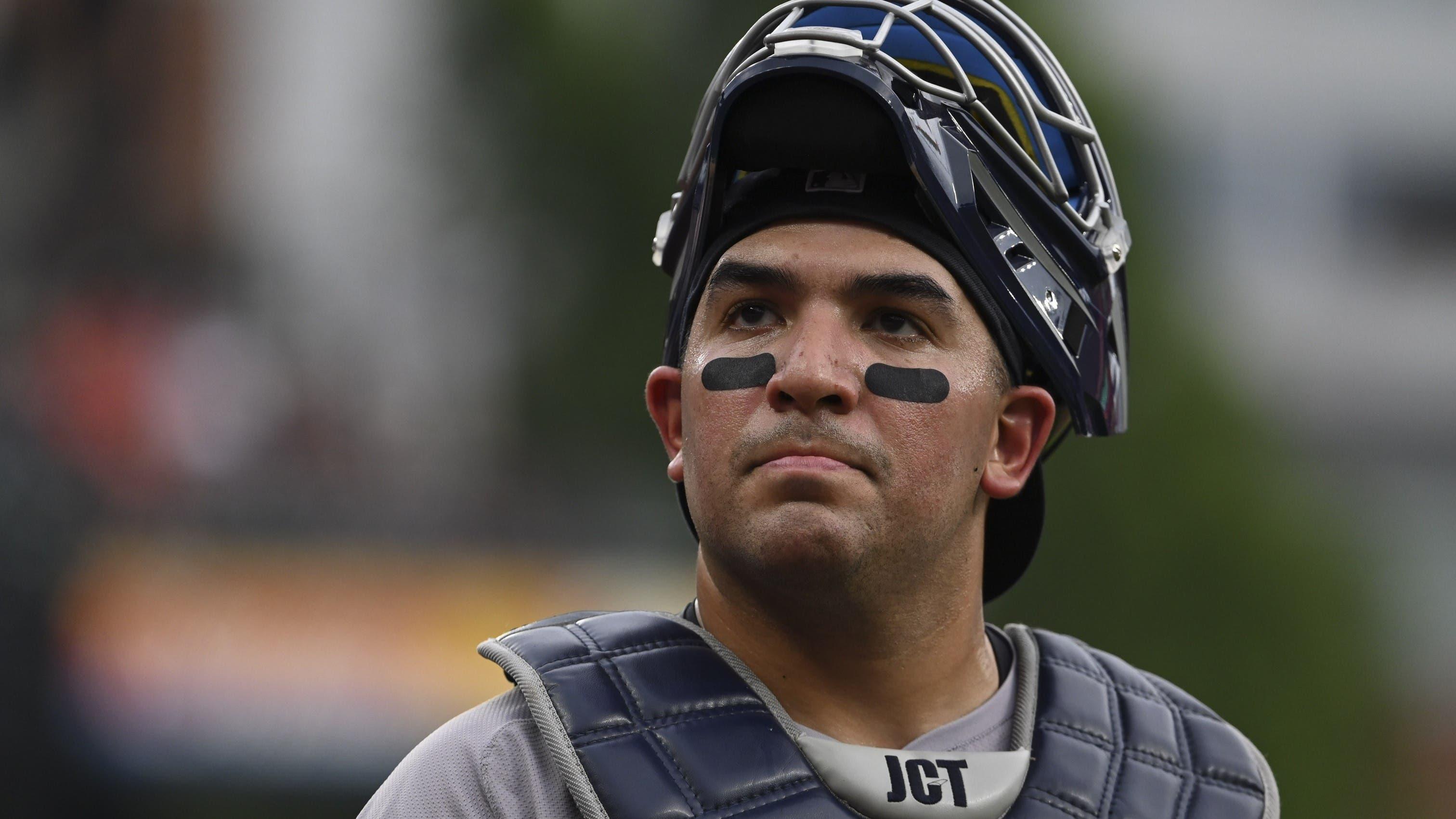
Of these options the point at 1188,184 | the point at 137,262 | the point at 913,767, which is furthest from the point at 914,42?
the point at 137,262

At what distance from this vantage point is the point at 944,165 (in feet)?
8.50

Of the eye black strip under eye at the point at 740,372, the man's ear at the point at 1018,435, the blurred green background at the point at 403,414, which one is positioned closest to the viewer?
the eye black strip under eye at the point at 740,372

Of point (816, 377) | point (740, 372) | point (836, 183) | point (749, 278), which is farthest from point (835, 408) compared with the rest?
point (836, 183)

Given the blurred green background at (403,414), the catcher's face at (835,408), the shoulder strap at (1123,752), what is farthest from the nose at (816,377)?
the blurred green background at (403,414)

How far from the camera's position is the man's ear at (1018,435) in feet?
8.98

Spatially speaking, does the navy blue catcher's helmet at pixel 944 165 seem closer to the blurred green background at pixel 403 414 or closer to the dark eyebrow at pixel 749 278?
the dark eyebrow at pixel 749 278

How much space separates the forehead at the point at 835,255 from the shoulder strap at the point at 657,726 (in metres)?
0.66

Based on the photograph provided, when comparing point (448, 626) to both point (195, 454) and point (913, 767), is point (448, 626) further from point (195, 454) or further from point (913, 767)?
point (913, 767)

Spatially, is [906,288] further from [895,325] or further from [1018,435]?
[1018,435]

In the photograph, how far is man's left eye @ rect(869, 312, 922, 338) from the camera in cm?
258

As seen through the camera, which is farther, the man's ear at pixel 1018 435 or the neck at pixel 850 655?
the man's ear at pixel 1018 435

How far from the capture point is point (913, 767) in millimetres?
2494

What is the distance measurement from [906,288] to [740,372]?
0.32 metres

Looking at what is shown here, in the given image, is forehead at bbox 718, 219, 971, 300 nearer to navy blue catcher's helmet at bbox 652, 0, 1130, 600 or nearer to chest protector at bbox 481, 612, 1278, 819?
navy blue catcher's helmet at bbox 652, 0, 1130, 600
